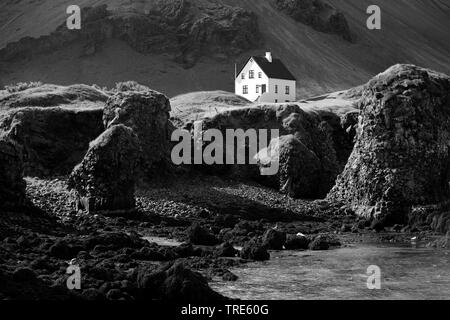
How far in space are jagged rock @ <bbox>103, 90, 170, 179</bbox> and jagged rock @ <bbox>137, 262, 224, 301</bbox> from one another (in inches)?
1915

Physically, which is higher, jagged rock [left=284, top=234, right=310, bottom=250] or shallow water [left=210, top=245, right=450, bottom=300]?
jagged rock [left=284, top=234, right=310, bottom=250]

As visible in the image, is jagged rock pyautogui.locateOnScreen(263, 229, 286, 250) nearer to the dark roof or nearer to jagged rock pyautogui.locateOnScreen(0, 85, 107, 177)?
jagged rock pyautogui.locateOnScreen(0, 85, 107, 177)

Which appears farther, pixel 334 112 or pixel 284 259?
pixel 334 112

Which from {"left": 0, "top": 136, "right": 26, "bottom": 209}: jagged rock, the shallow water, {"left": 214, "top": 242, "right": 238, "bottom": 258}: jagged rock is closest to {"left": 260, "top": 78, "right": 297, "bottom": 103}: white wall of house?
{"left": 0, "top": 136, "right": 26, "bottom": 209}: jagged rock

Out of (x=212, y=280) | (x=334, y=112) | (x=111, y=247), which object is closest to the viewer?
(x=212, y=280)

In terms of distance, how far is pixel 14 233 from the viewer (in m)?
53.0

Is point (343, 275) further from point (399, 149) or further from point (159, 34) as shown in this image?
point (159, 34)

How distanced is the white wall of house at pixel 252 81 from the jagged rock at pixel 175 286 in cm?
9362

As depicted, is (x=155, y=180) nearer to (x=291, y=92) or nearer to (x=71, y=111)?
(x=71, y=111)

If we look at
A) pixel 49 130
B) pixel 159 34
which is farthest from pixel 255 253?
pixel 159 34

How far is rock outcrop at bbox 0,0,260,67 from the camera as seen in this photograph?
187 m

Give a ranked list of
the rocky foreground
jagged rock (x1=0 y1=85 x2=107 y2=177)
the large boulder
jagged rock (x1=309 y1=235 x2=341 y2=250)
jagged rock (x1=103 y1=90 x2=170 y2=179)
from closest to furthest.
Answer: the rocky foreground < jagged rock (x1=309 y1=235 x2=341 y2=250) < the large boulder < jagged rock (x1=0 y1=85 x2=107 y2=177) < jagged rock (x1=103 y1=90 x2=170 y2=179)

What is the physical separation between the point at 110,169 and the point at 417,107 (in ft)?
96.1
